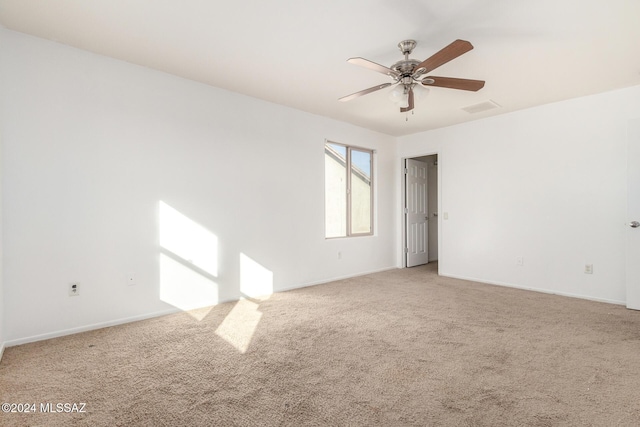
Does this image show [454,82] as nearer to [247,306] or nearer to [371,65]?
[371,65]

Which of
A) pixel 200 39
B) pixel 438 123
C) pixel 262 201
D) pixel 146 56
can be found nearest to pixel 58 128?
pixel 146 56

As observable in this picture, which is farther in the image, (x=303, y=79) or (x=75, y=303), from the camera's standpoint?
(x=303, y=79)

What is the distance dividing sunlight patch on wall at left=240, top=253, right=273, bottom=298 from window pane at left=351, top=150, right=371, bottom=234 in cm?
A: 186

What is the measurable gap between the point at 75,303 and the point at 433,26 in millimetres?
3805

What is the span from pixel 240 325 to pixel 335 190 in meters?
2.82

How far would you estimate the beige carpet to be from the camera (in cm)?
163

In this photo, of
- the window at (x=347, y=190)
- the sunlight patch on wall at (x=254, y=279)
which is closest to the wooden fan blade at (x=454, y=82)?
the window at (x=347, y=190)

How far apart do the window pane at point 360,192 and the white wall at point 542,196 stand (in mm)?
1246

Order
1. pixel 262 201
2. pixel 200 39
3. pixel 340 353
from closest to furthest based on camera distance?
pixel 340 353 < pixel 200 39 < pixel 262 201

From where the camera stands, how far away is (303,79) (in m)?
3.34

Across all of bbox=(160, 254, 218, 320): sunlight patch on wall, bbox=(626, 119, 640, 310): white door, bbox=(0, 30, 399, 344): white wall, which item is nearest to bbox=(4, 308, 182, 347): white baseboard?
bbox=(0, 30, 399, 344): white wall

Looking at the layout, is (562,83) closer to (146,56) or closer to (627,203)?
(627,203)

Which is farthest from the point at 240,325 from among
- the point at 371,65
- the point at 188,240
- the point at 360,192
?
the point at 360,192

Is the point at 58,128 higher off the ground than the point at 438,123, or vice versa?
the point at 438,123
